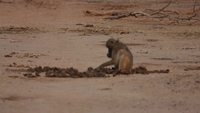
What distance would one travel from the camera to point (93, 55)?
1867cm

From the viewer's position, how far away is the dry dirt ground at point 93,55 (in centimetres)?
1116

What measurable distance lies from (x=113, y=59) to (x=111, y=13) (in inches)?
734

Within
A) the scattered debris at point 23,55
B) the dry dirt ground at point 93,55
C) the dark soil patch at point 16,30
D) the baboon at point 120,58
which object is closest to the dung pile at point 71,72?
the baboon at point 120,58

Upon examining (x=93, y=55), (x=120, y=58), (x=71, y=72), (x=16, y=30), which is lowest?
(x=16, y=30)

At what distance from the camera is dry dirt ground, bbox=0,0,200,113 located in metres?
11.2

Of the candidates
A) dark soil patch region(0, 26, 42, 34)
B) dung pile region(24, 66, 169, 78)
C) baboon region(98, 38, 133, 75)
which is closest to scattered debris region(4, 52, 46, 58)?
dung pile region(24, 66, 169, 78)

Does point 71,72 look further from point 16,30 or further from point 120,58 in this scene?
point 16,30

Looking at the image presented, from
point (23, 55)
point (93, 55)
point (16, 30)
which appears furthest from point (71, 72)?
point (16, 30)

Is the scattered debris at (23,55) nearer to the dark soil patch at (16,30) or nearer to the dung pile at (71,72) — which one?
the dung pile at (71,72)

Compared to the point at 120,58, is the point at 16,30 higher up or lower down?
lower down

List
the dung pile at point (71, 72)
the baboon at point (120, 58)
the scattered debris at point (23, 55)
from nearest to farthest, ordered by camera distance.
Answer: the dung pile at point (71, 72), the baboon at point (120, 58), the scattered debris at point (23, 55)

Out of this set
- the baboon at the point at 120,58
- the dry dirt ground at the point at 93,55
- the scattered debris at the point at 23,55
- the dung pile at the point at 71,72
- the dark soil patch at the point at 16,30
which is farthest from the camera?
the dark soil patch at the point at 16,30

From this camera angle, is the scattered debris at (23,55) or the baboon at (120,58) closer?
the baboon at (120,58)

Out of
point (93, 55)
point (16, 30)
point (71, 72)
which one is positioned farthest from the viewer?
point (16, 30)
